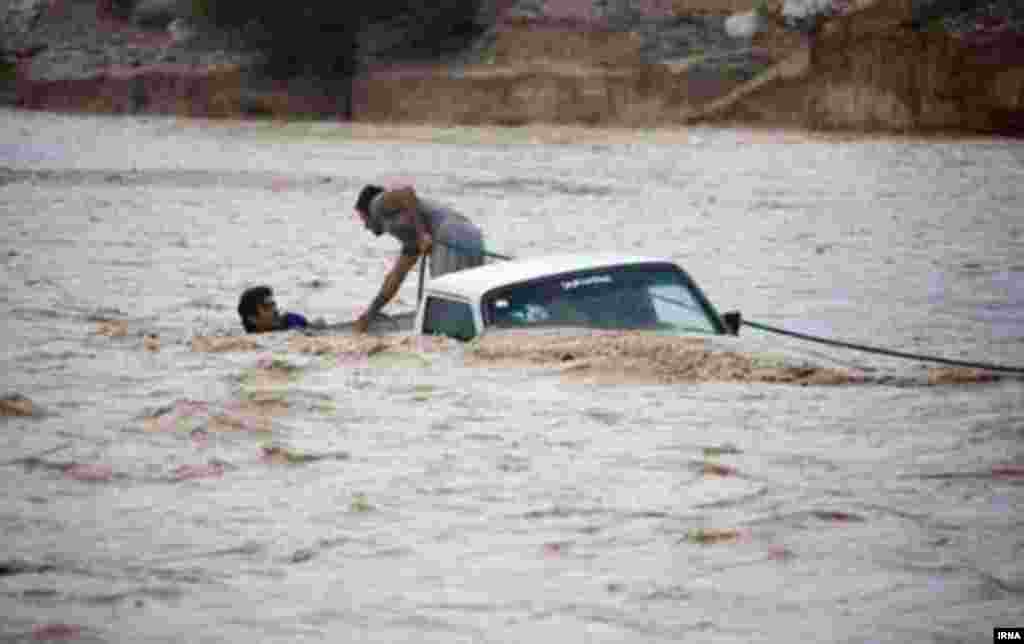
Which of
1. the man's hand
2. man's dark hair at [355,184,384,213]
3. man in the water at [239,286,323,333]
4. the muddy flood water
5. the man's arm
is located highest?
man's dark hair at [355,184,384,213]

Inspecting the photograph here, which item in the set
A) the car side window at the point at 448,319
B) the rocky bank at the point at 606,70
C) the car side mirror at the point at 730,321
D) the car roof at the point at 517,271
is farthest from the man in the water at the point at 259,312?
the rocky bank at the point at 606,70

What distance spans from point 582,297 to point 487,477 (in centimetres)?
161

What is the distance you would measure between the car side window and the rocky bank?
36.5 metres

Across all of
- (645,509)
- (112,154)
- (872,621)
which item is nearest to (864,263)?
(645,509)

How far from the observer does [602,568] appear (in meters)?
Result: 8.72

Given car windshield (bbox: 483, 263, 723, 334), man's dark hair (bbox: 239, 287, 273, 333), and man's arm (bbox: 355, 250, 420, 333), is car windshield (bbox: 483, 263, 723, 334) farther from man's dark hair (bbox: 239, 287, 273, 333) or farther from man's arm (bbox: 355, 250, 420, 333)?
man's dark hair (bbox: 239, 287, 273, 333)

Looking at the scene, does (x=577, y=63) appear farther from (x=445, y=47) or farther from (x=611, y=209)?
(x=611, y=209)

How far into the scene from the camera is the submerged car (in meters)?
12.0

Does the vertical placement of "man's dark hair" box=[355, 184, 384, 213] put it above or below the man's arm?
above

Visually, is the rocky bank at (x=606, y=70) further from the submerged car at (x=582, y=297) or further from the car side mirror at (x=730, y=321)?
the submerged car at (x=582, y=297)

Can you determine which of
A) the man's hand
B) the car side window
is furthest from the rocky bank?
the car side window

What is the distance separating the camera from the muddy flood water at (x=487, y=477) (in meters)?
8.12

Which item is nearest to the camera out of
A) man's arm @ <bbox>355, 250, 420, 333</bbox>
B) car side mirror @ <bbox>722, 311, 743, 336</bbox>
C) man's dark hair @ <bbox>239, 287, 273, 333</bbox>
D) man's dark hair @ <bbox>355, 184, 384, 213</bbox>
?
car side mirror @ <bbox>722, 311, 743, 336</bbox>

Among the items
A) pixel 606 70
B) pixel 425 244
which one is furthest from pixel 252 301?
pixel 606 70
